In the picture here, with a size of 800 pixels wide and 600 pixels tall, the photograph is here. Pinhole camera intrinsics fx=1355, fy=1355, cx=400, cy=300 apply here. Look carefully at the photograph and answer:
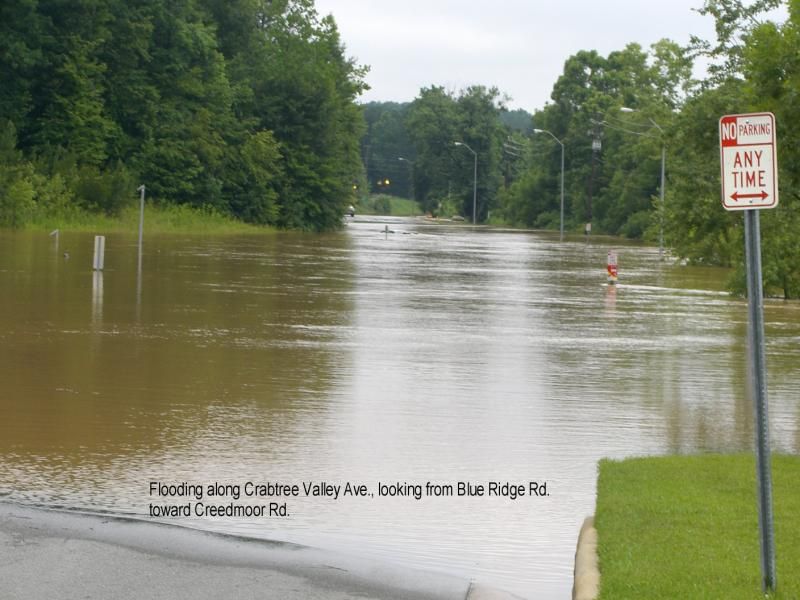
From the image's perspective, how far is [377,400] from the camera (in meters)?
14.6

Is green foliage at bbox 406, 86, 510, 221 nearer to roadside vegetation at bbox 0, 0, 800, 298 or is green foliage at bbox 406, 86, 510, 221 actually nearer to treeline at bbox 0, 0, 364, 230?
roadside vegetation at bbox 0, 0, 800, 298

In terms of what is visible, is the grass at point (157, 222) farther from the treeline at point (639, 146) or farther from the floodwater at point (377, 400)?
the floodwater at point (377, 400)

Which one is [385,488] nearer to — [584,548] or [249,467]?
[249,467]

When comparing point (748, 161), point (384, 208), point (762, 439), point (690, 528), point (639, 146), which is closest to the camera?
point (762, 439)

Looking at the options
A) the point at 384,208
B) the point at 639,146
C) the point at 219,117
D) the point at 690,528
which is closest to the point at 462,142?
the point at 384,208

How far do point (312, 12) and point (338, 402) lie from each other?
86.3 meters

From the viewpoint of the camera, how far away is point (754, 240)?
7090mm

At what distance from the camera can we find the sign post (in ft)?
22.5

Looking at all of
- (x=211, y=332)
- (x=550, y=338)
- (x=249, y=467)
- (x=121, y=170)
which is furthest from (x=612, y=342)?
(x=121, y=170)

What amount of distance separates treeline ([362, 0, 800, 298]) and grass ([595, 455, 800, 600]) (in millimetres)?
3915

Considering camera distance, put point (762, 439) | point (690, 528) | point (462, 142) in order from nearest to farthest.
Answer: point (762, 439)
point (690, 528)
point (462, 142)

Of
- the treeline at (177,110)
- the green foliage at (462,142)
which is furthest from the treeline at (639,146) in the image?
the treeline at (177,110)

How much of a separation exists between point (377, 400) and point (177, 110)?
6361cm

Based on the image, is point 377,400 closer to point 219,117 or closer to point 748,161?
point 748,161
